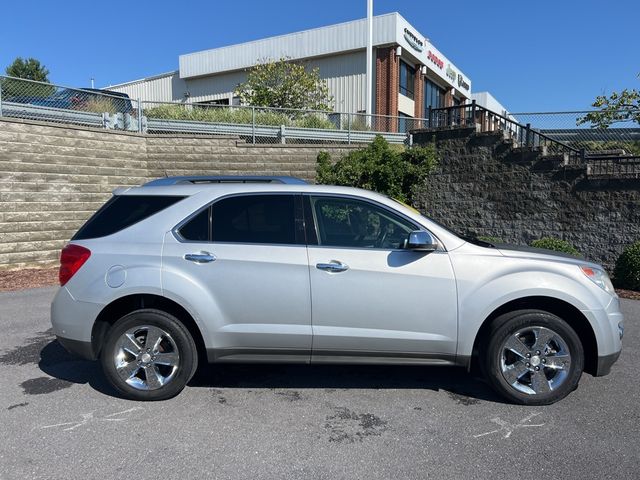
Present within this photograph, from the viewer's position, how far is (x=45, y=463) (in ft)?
10.1

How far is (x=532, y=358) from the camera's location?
Answer: 3.85 m

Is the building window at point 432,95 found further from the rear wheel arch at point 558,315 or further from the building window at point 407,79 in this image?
the rear wheel arch at point 558,315

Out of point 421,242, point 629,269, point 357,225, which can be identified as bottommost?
point 629,269

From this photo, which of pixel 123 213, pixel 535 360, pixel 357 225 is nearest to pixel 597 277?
pixel 535 360

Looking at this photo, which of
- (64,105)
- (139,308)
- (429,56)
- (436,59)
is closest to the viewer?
(139,308)

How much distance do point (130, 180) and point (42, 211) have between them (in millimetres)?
2356

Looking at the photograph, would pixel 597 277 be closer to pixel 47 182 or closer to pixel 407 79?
pixel 47 182

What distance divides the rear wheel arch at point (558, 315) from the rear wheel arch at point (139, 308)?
229cm

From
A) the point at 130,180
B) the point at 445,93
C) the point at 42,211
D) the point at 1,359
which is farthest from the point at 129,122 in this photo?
the point at 445,93

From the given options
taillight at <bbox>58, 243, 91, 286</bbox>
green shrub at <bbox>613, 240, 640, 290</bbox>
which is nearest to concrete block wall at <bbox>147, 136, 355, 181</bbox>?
green shrub at <bbox>613, 240, 640, 290</bbox>

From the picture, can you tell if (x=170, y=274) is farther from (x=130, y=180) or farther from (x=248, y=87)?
(x=248, y=87)

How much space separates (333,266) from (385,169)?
8.61 meters

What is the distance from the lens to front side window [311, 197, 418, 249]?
3988 millimetres

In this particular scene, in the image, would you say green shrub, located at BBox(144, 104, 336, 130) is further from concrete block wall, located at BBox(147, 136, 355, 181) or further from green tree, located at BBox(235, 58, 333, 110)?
green tree, located at BBox(235, 58, 333, 110)
